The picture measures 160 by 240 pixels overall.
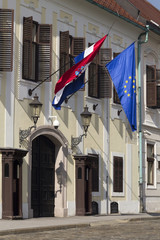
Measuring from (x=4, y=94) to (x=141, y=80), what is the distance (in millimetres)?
10085

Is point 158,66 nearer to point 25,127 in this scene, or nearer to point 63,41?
point 63,41

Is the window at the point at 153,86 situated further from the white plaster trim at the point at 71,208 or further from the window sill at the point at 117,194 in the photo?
the white plaster trim at the point at 71,208

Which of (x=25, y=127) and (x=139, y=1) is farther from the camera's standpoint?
(x=139, y=1)

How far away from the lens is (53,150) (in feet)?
75.4

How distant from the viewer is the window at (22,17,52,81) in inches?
827

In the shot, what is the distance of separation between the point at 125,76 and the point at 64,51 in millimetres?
2516

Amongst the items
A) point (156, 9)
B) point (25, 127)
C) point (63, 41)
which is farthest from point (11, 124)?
point (156, 9)

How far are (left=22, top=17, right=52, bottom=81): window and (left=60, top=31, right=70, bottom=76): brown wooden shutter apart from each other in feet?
4.14

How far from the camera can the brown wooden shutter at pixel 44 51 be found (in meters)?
21.4

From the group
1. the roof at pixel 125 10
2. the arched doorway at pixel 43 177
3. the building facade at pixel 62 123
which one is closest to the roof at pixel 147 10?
the roof at pixel 125 10

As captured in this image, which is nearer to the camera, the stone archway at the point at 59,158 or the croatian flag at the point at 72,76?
the croatian flag at the point at 72,76

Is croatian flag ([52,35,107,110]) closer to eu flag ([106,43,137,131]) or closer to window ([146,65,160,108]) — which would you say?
eu flag ([106,43,137,131])

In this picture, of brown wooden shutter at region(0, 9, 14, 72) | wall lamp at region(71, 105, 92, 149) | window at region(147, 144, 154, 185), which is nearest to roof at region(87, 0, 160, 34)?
wall lamp at region(71, 105, 92, 149)

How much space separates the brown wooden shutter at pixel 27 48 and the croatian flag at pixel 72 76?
1.10 meters
